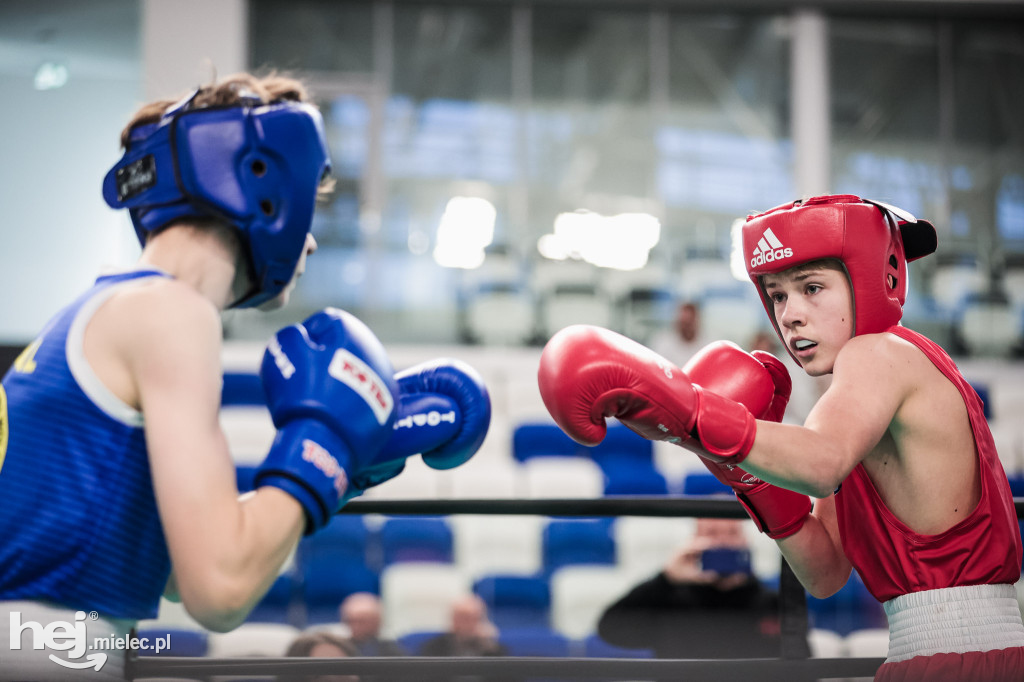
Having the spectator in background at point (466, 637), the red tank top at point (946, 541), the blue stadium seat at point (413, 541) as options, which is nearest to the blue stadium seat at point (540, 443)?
the blue stadium seat at point (413, 541)

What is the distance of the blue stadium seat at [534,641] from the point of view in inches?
143

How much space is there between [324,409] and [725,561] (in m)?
2.63

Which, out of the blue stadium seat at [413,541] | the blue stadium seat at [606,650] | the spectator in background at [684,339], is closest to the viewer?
the blue stadium seat at [606,650]

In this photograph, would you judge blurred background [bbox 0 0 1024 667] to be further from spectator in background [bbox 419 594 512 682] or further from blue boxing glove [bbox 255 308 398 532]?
blue boxing glove [bbox 255 308 398 532]

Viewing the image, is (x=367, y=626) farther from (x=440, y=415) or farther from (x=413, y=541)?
(x=440, y=415)

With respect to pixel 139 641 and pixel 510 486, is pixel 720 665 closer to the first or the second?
pixel 139 641

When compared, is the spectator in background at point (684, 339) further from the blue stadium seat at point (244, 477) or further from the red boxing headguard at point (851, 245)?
the red boxing headguard at point (851, 245)

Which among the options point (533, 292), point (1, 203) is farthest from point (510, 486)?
point (1, 203)

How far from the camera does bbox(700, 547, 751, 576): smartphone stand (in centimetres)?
337

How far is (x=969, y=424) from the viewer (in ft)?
4.44

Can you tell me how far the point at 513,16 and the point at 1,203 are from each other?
4240 mm

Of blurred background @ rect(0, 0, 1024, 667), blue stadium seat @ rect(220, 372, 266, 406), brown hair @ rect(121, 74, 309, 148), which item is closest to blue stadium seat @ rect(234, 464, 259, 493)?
blue stadium seat @ rect(220, 372, 266, 406)

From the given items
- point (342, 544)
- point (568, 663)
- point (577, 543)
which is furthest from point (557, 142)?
point (568, 663)

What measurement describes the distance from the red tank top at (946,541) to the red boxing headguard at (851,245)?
6 cm
